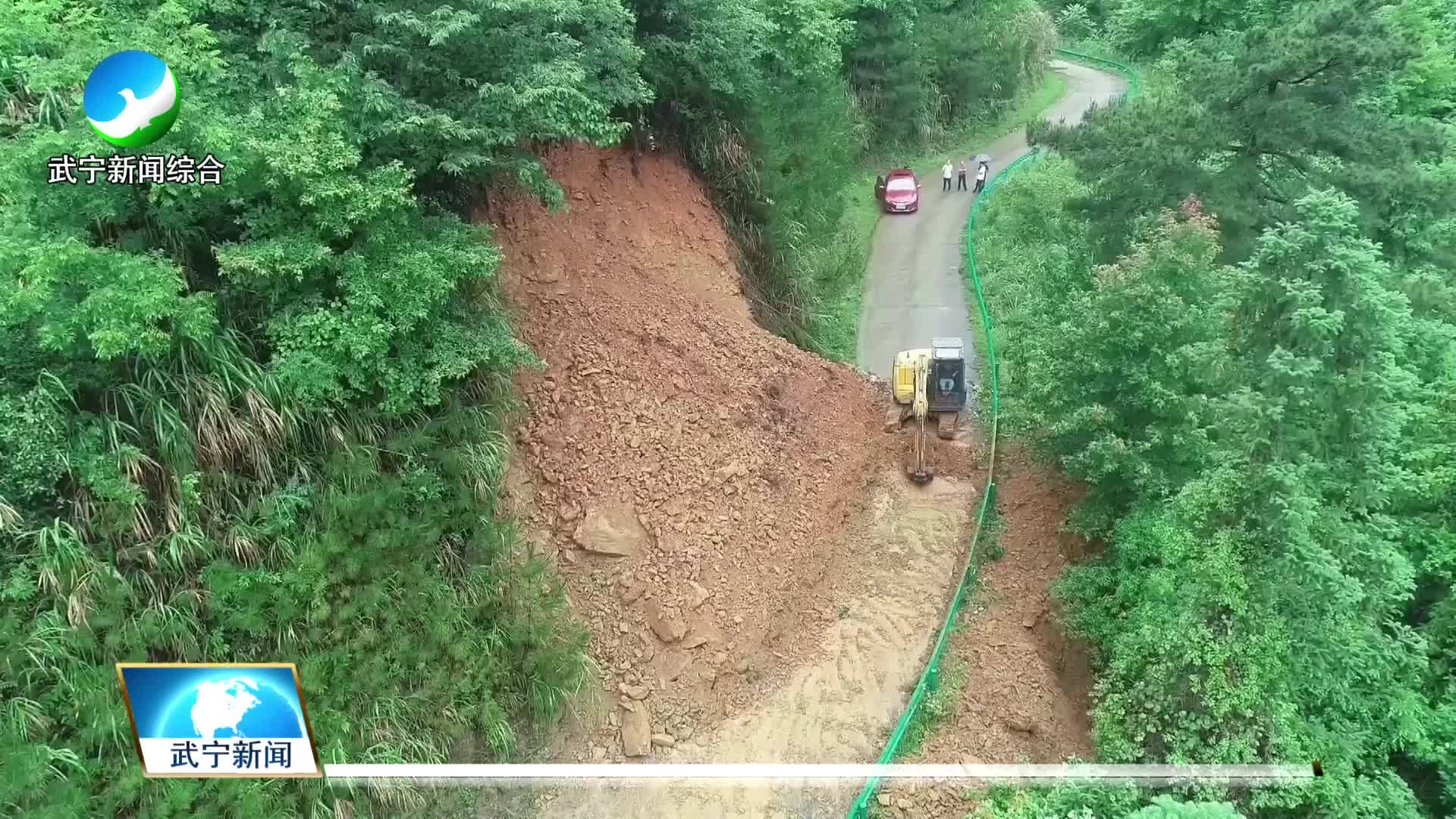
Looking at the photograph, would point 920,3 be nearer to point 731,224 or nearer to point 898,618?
point 731,224

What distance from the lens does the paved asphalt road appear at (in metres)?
23.8

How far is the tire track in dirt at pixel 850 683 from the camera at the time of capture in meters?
11.5

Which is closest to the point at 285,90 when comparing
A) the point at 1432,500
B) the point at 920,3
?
the point at 1432,500

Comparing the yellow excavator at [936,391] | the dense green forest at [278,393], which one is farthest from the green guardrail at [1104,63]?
the dense green forest at [278,393]

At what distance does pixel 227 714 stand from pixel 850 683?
9210 millimetres

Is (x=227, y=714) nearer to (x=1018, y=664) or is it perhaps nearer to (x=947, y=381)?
(x=1018, y=664)

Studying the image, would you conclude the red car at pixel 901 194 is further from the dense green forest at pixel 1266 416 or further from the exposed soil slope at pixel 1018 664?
the exposed soil slope at pixel 1018 664

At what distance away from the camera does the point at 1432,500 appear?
12781mm

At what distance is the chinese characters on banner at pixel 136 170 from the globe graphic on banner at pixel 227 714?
5247mm

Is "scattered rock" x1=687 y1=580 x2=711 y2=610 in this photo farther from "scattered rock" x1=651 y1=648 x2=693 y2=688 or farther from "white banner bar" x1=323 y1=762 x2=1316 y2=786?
"white banner bar" x1=323 y1=762 x2=1316 y2=786

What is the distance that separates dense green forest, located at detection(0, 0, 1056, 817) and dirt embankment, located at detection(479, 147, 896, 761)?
1402 mm

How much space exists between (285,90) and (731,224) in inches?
527

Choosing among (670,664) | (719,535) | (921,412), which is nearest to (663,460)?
(719,535)

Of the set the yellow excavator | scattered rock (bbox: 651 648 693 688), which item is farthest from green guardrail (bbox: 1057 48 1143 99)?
scattered rock (bbox: 651 648 693 688)
